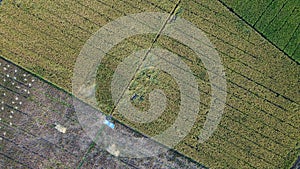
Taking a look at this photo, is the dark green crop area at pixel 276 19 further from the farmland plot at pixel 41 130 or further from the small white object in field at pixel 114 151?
the small white object in field at pixel 114 151

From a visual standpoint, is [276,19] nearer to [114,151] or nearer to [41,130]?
[114,151]

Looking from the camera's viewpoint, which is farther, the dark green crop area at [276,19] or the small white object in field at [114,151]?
the dark green crop area at [276,19]

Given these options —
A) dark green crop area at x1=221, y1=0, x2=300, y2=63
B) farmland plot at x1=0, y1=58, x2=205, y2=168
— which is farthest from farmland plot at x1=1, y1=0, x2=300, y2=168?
farmland plot at x1=0, y1=58, x2=205, y2=168

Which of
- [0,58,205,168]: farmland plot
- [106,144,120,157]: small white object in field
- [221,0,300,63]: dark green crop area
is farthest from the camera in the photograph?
[221,0,300,63]: dark green crop area

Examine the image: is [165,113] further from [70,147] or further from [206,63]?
[70,147]

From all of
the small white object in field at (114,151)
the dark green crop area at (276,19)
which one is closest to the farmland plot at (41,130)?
the small white object in field at (114,151)

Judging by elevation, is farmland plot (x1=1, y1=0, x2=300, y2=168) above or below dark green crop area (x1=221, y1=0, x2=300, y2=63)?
below

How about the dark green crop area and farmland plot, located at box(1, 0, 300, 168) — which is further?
the dark green crop area

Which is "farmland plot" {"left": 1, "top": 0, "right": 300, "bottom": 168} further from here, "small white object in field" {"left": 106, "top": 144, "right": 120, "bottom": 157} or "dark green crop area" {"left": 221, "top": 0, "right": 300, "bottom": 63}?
"small white object in field" {"left": 106, "top": 144, "right": 120, "bottom": 157}

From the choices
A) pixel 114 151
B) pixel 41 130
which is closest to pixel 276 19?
pixel 114 151
